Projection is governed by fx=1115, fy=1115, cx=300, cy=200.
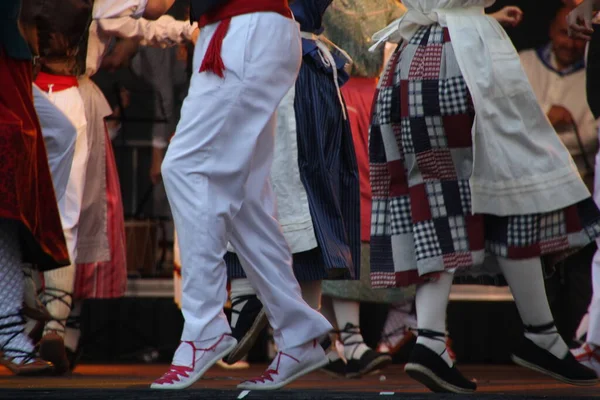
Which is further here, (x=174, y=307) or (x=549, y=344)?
(x=174, y=307)

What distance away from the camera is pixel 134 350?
5941 millimetres

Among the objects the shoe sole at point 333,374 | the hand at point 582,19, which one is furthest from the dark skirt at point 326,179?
the hand at point 582,19

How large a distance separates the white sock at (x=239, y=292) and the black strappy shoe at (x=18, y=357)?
862 millimetres

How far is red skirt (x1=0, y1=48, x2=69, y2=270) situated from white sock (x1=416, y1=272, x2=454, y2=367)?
1.20 m

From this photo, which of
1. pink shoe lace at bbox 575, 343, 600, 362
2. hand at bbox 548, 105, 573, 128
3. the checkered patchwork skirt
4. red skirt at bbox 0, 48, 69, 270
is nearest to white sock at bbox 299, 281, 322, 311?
the checkered patchwork skirt

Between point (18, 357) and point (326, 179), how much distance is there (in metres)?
1.29

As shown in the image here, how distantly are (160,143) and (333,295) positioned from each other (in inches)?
63.5

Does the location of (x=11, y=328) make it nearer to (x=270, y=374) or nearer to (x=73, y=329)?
(x=270, y=374)

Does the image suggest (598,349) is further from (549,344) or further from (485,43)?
(485,43)

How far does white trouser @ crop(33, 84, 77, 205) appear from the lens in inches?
151

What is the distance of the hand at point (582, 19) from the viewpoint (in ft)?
11.4

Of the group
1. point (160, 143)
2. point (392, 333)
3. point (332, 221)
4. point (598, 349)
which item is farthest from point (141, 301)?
point (598, 349)

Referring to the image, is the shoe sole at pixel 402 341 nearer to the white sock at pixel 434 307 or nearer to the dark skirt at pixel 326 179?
the dark skirt at pixel 326 179

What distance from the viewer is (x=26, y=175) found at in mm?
3453
